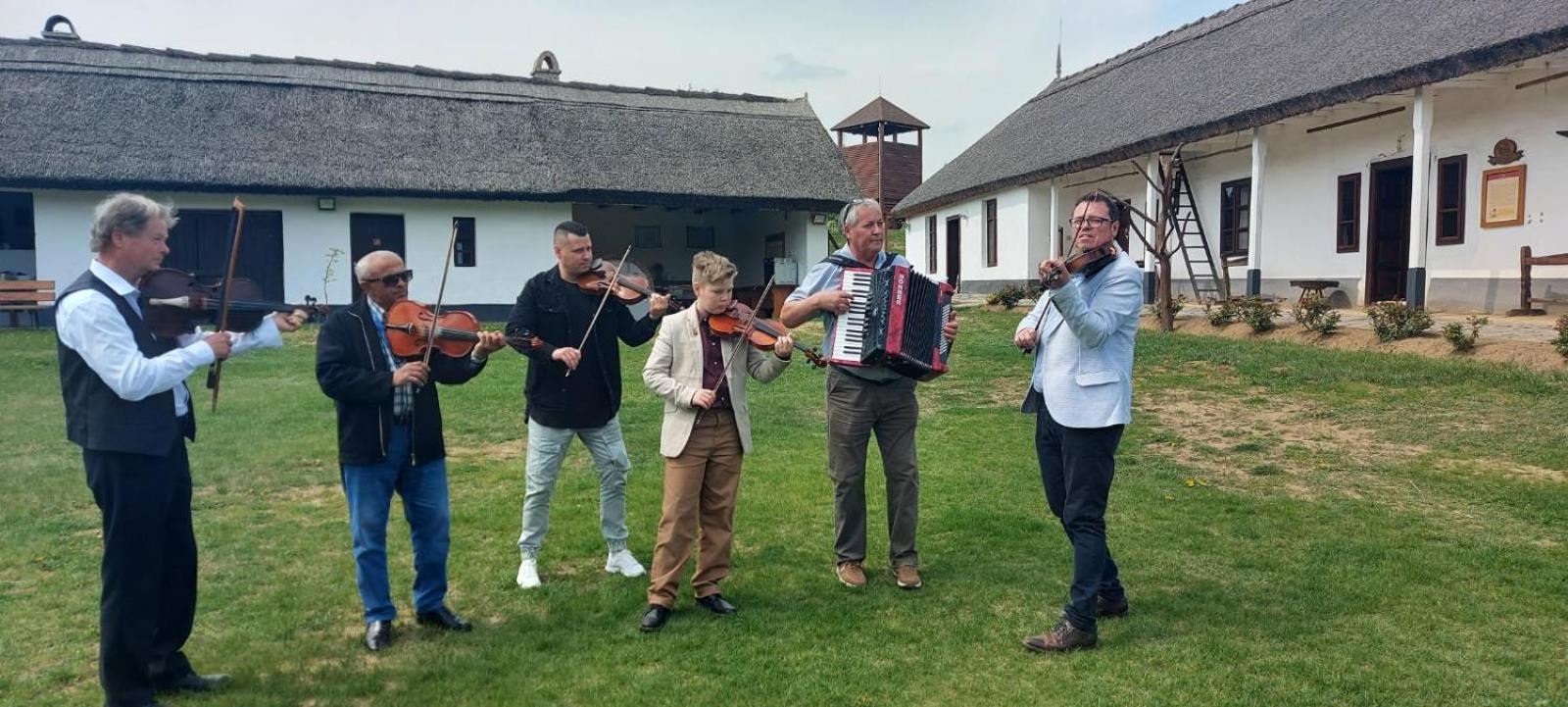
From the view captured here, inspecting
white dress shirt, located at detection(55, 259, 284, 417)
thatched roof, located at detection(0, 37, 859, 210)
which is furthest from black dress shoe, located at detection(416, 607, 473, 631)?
thatched roof, located at detection(0, 37, 859, 210)

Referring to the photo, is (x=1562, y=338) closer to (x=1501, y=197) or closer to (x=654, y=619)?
(x=1501, y=197)

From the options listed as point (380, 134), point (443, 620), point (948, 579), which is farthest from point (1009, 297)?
point (443, 620)

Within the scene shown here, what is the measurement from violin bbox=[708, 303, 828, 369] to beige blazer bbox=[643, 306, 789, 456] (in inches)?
2.8

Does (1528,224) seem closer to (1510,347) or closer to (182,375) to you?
(1510,347)

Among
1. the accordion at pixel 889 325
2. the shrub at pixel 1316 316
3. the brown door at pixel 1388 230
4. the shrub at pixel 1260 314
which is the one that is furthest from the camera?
the brown door at pixel 1388 230

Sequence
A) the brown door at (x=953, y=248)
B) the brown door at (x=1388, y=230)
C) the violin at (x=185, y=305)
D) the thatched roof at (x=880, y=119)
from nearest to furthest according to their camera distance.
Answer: the violin at (x=185, y=305)
the brown door at (x=1388, y=230)
the brown door at (x=953, y=248)
the thatched roof at (x=880, y=119)

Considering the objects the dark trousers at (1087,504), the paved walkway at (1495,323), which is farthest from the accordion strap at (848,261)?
the paved walkway at (1495,323)

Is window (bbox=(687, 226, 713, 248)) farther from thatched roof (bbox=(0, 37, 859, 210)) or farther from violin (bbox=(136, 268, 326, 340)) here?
violin (bbox=(136, 268, 326, 340))

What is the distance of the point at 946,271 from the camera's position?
1105 inches

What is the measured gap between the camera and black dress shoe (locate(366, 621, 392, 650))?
3.94 metres

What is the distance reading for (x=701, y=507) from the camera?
441cm

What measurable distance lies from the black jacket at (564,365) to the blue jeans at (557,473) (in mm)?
82

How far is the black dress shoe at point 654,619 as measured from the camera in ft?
13.5

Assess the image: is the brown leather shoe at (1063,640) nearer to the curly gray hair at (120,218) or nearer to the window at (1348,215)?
the curly gray hair at (120,218)
